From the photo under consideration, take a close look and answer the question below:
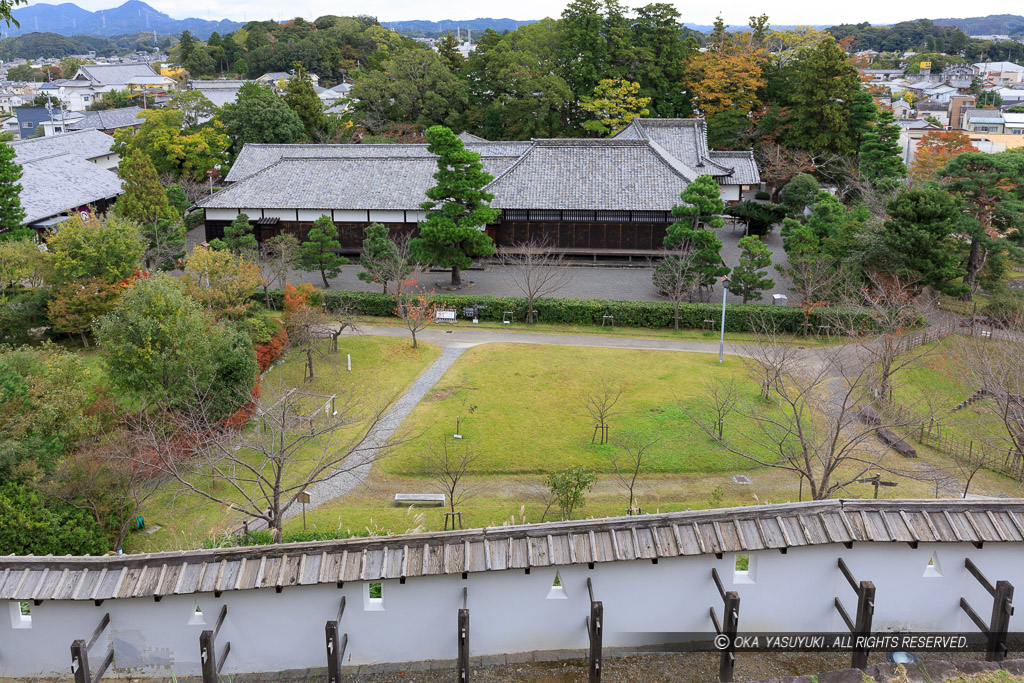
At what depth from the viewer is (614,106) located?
45.4m

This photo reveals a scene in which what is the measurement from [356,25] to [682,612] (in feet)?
371

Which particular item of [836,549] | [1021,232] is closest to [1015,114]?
[1021,232]

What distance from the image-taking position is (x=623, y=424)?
781 inches

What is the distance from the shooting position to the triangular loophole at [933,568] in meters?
10.3

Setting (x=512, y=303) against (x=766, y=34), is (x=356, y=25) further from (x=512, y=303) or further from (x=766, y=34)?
(x=512, y=303)

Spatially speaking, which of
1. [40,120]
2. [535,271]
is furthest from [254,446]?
[40,120]

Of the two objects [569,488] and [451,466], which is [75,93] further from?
[569,488]

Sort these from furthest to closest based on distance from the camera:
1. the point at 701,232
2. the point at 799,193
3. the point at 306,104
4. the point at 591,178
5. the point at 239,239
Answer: the point at 306,104 < the point at 799,193 < the point at 591,178 < the point at 239,239 < the point at 701,232

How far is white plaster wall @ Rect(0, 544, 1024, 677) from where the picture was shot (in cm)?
1003

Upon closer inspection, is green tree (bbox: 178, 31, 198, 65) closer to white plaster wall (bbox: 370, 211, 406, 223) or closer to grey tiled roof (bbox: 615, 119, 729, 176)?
grey tiled roof (bbox: 615, 119, 729, 176)

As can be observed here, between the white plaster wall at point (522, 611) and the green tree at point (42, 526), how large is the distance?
3.39 m

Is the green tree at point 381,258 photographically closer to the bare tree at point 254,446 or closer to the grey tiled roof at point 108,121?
the bare tree at point 254,446

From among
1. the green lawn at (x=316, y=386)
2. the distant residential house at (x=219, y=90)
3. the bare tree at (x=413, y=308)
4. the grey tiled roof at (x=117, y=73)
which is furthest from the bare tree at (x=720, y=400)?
the grey tiled roof at (x=117, y=73)

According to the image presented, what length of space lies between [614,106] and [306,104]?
64.0 feet
